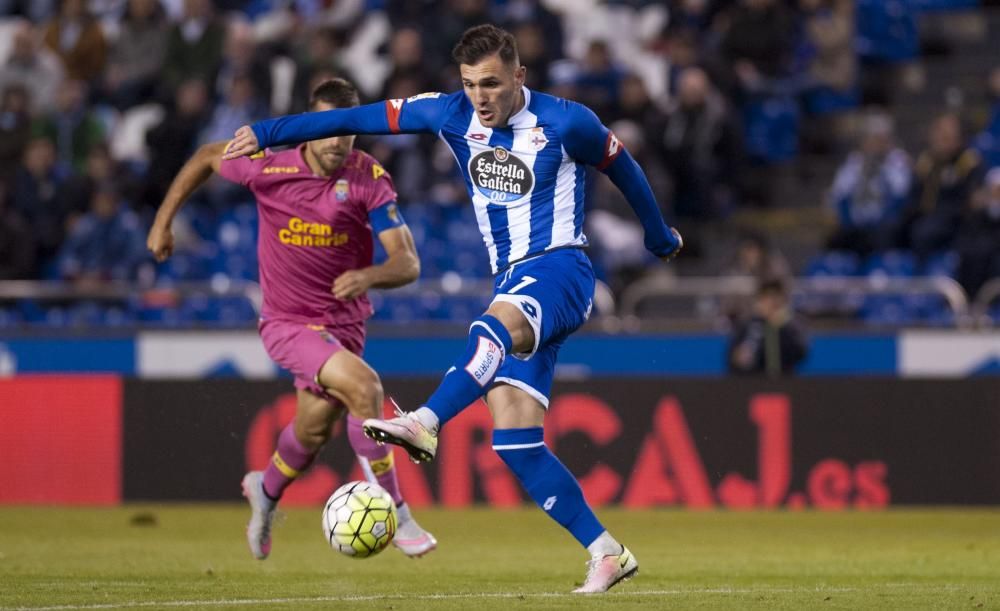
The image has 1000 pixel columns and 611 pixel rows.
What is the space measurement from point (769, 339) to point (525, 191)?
6970 millimetres

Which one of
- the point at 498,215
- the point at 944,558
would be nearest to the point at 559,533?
the point at 944,558

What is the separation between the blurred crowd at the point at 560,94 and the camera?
1672 cm

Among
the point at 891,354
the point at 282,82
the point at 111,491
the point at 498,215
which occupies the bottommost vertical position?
the point at 111,491

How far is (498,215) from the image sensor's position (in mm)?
7887

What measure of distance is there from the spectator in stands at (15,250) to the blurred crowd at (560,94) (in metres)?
0.02

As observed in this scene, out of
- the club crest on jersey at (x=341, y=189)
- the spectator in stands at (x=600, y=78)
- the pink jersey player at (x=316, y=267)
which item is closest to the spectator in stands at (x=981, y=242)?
the spectator in stands at (x=600, y=78)

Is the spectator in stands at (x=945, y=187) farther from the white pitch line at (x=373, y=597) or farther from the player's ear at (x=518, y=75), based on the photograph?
the player's ear at (x=518, y=75)

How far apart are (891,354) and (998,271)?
48.6 inches

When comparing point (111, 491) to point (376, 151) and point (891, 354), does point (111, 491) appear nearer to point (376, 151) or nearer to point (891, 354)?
point (376, 151)

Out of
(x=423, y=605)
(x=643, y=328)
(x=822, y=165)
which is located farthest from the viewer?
(x=822, y=165)

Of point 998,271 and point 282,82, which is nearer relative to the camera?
point 998,271

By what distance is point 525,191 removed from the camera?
7812 millimetres

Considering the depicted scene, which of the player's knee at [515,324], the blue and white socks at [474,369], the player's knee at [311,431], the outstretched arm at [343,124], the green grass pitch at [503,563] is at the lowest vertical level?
the green grass pitch at [503,563]

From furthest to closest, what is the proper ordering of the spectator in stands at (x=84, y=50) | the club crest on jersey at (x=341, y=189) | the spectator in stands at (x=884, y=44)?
1. the spectator in stands at (x=84, y=50)
2. the spectator in stands at (x=884, y=44)
3. the club crest on jersey at (x=341, y=189)
